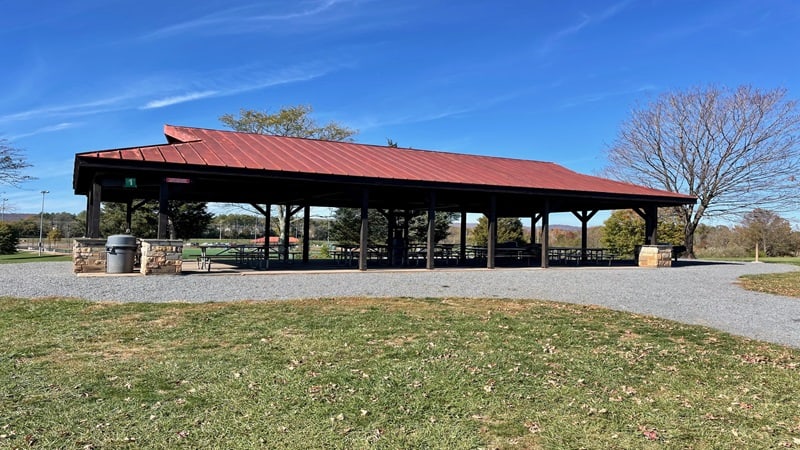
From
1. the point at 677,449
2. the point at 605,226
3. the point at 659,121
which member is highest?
the point at 659,121

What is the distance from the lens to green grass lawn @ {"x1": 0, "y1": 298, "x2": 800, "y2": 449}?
3.11 m

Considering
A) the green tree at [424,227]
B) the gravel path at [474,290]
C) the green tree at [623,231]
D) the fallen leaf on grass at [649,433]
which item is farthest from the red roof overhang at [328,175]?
the fallen leaf on grass at [649,433]

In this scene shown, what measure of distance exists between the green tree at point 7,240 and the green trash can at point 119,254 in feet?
57.5

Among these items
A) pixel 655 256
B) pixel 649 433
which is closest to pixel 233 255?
pixel 649 433

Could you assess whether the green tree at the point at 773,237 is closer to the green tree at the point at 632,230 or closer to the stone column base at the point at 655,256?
the green tree at the point at 632,230

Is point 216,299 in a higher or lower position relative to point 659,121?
lower

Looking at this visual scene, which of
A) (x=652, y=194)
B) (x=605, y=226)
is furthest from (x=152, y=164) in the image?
(x=605, y=226)

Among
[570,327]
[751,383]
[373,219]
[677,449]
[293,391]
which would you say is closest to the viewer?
[677,449]

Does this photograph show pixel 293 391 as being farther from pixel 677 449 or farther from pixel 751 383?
pixel 751 383

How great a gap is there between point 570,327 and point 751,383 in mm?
2197

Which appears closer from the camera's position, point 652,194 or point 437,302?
point 437,302

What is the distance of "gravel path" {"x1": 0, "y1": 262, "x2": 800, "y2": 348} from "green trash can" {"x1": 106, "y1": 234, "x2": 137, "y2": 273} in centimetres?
73

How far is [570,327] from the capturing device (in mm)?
6277

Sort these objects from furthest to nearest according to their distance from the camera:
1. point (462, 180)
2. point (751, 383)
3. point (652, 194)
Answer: point (652, 194) < point (462, 180) < point (751, 383)
